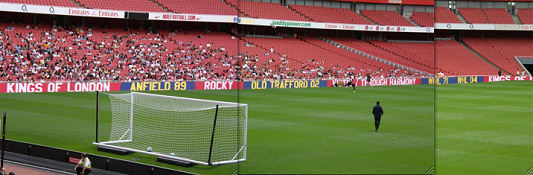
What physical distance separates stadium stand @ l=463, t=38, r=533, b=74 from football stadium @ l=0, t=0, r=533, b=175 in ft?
0.54

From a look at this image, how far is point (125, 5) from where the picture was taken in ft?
145

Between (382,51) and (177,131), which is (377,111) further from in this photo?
(382,51)

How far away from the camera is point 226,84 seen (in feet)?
126

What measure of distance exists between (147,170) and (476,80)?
43727 millimetres

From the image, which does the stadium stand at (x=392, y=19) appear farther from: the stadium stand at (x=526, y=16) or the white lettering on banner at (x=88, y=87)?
the stadium stand at (x=526, y=16)

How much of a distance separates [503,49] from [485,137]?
47590 mm

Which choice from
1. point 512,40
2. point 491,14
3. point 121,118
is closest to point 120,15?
point 121,118

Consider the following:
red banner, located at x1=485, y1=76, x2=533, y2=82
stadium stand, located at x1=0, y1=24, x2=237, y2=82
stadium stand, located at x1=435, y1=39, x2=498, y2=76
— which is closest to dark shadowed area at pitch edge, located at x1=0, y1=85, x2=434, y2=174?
stadium stand, located at x1=0, y1=24, x2=237, y2=82

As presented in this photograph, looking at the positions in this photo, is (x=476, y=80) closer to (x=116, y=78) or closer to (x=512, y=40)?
(x=512, y=40)

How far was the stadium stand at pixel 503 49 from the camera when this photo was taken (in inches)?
2322

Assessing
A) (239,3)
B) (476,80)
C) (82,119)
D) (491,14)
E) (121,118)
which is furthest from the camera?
(491,14)

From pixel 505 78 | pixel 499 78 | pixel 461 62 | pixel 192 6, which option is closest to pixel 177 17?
pixel 192 6

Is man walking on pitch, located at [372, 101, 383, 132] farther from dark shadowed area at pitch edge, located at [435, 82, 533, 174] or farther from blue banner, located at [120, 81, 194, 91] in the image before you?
blue banner, located at [120, 81, 194, 91]

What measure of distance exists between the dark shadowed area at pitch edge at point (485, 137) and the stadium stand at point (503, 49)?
30178mm
